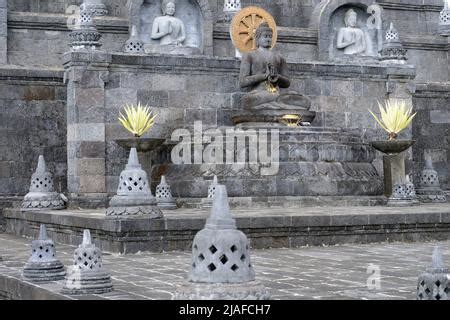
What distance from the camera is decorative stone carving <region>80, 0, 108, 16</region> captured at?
24.0 metres

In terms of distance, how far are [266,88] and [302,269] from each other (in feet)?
28.5

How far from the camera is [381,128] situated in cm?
2203

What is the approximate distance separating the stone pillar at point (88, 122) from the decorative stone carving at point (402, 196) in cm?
571

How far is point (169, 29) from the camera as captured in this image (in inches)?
936

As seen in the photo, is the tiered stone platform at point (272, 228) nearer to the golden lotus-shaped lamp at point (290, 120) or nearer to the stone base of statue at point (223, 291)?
the golden lotus-shaped lamp at point (290, 120)

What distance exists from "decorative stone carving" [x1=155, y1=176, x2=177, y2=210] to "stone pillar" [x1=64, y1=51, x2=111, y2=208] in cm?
175

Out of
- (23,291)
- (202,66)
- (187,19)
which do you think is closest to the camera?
(23,291)

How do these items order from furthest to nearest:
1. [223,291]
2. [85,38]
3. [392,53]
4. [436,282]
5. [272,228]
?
[392,53]
[85,38]
[272,228]
[436,282]
[223,291]

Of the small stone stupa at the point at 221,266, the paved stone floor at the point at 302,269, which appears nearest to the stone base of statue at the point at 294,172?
the paved stone floor at the point at 302,269

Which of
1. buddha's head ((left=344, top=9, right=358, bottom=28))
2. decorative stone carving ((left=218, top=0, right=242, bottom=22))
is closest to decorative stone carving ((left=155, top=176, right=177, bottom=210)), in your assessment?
decorative stone carving ((left=218, top=0, right=242, bottom=22))

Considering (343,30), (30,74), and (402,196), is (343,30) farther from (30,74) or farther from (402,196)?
(30,74)

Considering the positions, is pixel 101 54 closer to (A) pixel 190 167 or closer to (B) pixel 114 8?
(A) pixel 190 167

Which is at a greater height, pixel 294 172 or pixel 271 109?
pixel 271 109

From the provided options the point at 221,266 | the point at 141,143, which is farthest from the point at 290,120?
the point at 221,266
